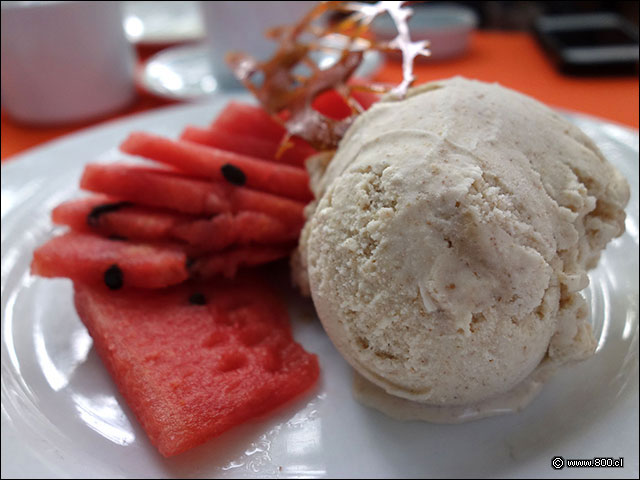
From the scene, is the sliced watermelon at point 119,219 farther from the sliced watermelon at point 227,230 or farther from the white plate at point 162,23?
the white plate at point 162,23

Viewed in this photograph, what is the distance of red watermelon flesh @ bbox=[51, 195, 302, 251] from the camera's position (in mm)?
1090

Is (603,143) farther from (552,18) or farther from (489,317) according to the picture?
(552,18)

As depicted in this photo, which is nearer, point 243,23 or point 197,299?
point 197,299

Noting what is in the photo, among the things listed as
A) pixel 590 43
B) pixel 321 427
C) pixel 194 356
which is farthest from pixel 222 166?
pixel 590 43

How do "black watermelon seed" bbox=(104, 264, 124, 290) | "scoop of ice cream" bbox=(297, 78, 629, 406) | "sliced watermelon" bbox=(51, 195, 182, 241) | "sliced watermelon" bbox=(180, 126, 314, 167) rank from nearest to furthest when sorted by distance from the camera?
"scoop of ice cream" bbox=(297, 78, 629, 406), "black watermelon seed" bbox=(104, 264, 124, 290), "sliced watermelon" bbox=(51, 195, 182, 241), "sliced watermelon" bbox=(180, 126, 314, 167)

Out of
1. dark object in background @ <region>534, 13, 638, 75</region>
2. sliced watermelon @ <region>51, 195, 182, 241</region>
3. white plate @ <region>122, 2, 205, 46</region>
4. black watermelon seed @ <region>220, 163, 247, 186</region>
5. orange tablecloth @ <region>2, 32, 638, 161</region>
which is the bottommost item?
orange tablecloth @ <region>2, 32, 638, 161</region>

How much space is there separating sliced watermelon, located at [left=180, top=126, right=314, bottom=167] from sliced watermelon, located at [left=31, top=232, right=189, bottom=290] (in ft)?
1.16

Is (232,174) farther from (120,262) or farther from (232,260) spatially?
(120,262)

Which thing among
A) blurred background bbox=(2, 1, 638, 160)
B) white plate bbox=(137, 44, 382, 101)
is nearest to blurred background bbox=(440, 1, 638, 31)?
blurred background bbox=(2, 1, 638, 160)

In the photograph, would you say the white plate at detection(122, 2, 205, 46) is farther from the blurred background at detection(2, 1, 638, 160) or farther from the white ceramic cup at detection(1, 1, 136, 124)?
the white ceramic cup at detection(1, 1, 136, 124)

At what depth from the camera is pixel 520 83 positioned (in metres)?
2.25

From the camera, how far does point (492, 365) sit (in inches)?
30.2

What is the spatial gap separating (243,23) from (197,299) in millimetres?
1549

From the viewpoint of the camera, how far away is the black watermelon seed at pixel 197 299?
3.39 ft
